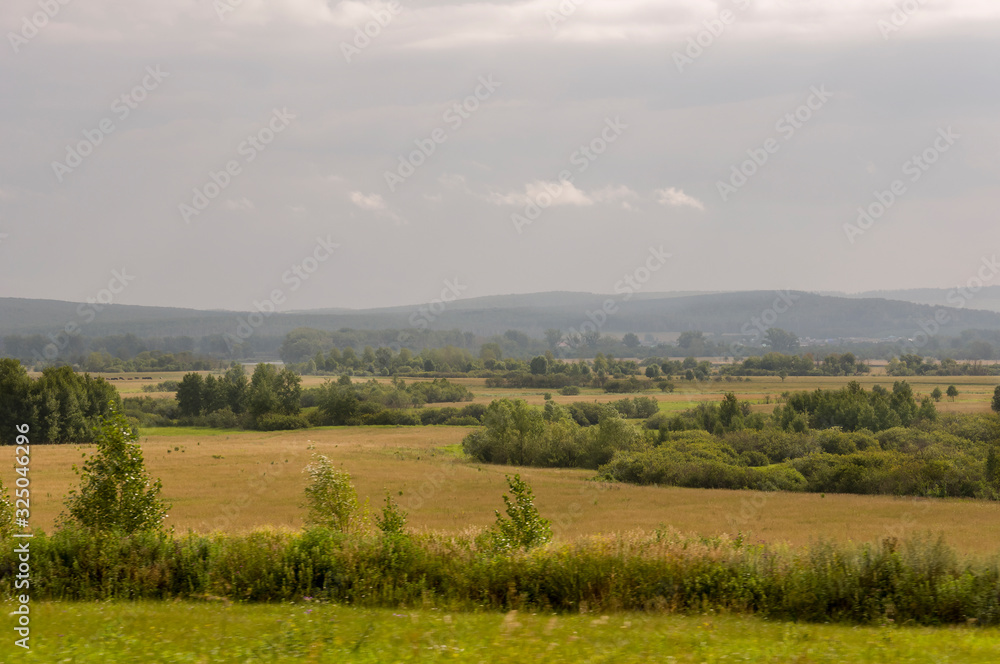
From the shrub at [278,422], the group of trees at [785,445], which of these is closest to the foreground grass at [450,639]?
the group of trees at [785,445]

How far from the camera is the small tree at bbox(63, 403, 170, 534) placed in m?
21.1

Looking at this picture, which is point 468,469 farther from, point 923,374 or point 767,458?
point 923,374

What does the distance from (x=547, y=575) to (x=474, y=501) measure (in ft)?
134

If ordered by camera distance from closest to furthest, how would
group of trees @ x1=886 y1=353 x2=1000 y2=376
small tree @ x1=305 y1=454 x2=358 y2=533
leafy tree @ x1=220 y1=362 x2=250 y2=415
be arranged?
small tree @ x1=305 y1=454 x2=358 y2=533
leafy tree @ x1=220 y1=362 x2=250 y2=415
group of trees @ x1=886 y1=353 x2=1000 y2=376

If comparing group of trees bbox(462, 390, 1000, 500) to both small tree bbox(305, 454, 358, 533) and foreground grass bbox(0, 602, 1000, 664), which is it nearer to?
small tree bbox(305, 454, 358, 533)

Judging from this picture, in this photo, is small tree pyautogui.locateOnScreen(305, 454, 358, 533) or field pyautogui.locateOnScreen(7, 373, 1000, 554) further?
field pyautogui.locateOnScreen(7, 373, 1000, 554)

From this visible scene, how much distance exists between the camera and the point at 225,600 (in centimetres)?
1454

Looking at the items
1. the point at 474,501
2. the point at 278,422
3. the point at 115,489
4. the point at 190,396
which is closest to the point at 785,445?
the point at 474,501

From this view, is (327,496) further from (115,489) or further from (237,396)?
(237,396)

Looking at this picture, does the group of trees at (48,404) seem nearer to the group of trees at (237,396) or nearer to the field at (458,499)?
the field at (458,499)

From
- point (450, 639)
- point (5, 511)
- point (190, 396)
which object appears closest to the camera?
point (450, 639)

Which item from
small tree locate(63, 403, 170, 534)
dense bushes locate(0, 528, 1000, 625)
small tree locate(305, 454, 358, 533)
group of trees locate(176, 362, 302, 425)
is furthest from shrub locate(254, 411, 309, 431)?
dense bushes locate(0, 528, 1000, 625)

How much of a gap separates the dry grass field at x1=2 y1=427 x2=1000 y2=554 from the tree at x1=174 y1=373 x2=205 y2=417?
40176 millimetres

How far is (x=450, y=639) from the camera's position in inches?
413
